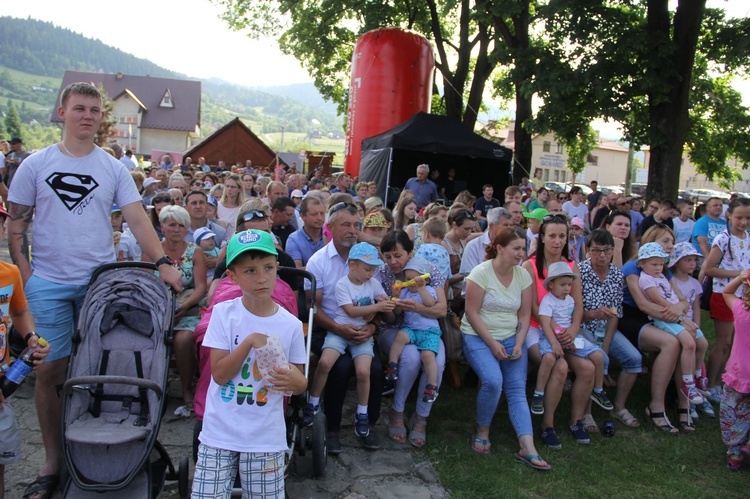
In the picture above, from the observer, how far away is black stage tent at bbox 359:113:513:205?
14.4 m

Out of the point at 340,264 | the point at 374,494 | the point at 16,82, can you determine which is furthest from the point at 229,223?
the point at 16,82

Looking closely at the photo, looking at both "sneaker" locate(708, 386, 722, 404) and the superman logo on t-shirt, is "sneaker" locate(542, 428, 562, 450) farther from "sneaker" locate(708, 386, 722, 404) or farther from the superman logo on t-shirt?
the superman logo on t-shirt

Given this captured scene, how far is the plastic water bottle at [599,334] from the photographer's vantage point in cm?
544

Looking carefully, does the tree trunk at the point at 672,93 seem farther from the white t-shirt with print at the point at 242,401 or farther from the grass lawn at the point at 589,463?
the white t-shirt with print at the point at 242,401

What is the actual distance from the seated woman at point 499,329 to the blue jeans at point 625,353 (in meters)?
0.92

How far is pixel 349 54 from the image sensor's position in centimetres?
2534

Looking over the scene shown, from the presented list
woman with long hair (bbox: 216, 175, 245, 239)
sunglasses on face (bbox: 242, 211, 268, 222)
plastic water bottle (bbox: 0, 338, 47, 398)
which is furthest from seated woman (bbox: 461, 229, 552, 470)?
woman with long hair (bbox: 216, 175, 245, 239)

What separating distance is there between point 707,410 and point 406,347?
3.19m

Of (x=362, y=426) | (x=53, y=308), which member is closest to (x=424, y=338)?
(x=362, y=426)

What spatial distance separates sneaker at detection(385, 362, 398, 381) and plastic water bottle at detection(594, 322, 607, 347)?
2027 mm

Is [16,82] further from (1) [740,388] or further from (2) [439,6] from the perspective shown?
(1) [740,388]

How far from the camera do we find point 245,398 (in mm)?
2770

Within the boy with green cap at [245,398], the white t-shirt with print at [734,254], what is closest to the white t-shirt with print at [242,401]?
the boy with green cap at [245,398]

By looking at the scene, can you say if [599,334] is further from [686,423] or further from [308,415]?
[308,415]
